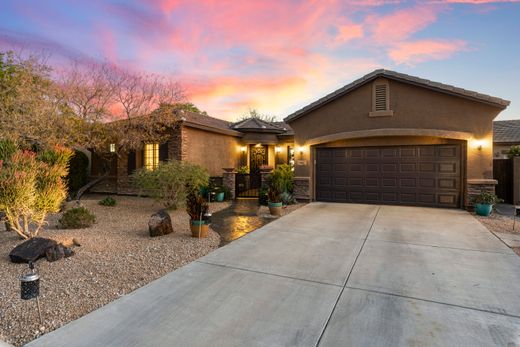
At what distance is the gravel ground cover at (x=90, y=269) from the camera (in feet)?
10.0

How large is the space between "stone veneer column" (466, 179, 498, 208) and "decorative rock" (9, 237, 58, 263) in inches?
490

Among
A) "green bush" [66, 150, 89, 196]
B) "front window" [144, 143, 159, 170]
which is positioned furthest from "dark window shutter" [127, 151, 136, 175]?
"green bush" [66, 150, 89, 196]

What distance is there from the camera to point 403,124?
1014 cm

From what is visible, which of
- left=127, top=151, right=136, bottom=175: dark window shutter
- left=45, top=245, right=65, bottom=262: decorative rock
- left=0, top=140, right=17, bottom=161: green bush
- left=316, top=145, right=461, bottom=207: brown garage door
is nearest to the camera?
left=45, top=245, right=65, bottom=262: decorative rock

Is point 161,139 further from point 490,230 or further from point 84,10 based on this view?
point 490,230

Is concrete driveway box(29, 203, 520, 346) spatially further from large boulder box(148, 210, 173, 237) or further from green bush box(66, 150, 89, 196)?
green bush box(66, 150, 89, 196)

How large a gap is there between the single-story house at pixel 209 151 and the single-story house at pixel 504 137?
13.1 metres

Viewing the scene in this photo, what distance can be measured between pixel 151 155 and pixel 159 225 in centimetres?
863

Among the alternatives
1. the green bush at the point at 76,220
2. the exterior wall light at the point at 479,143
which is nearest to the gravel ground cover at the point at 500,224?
the exterior wall light at the point at 479,143

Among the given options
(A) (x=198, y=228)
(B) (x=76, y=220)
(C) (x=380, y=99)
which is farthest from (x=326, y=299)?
(C) (x=380, y=99)

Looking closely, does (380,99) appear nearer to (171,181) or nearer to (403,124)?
(403,124)

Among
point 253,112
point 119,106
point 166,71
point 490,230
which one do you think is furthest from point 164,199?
point 253,112

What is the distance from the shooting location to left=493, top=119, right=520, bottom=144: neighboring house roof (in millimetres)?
16344

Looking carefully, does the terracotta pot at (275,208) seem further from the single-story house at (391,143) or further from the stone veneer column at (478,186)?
the stone veneer column at (478,186)
